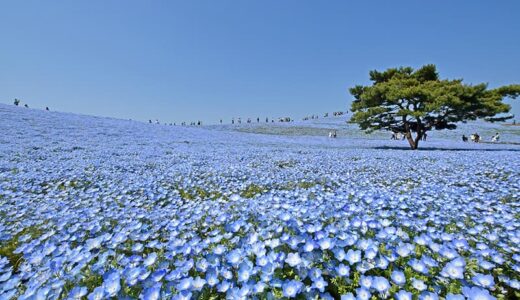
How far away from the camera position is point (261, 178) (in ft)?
18.7

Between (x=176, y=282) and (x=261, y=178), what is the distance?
3882mm

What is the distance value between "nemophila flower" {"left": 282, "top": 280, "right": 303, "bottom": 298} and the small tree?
15.1m

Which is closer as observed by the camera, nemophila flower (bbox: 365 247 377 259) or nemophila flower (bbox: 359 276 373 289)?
nemophila flower (bbox: 359 276 373 289)

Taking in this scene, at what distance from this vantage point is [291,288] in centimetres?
171

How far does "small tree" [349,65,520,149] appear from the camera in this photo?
1441cm

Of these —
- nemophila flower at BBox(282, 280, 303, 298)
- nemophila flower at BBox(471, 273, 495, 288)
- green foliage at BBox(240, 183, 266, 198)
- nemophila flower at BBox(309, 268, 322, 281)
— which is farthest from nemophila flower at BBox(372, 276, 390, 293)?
green foliage at BBox(240, 183, 266, 198)

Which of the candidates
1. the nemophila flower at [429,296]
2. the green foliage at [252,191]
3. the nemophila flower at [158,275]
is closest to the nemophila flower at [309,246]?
the nemophila flower at [429,296]

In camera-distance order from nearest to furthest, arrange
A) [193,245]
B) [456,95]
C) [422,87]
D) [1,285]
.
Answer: [1,285] → [193,245] → [456,95] → [422,87]

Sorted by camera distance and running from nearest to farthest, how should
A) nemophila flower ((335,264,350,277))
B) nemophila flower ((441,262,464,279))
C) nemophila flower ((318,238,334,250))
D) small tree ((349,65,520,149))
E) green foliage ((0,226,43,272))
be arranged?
nemophila flower ((441,262,464,279)) < nemophila flower ((335,264,350,277)) < nemophila flower ((318,238,334,250)) < green foliage ((0,226,43,272)) < small tree ((349,65,520,149))

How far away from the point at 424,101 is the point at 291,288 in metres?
16.5

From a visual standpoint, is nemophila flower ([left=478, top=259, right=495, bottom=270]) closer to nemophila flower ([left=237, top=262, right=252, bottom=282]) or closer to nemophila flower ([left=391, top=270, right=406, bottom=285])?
nemophila flower ([left=391, top=270, right=406, bottom=285])

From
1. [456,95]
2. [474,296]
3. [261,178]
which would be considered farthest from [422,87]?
[474,296]

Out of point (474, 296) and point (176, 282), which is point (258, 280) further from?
point (474, 296)

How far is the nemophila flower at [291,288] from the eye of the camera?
65.1 inches
